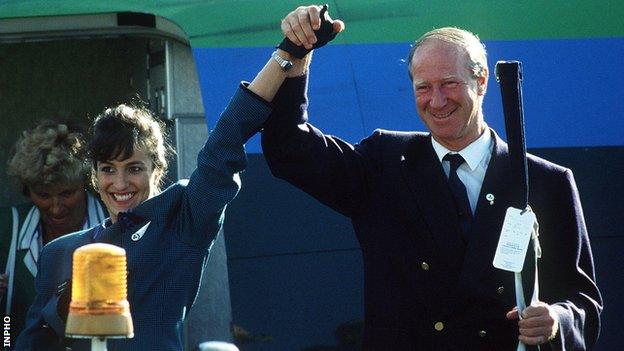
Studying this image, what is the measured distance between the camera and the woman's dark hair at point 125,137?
11.7 ft

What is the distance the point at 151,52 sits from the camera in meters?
5.21

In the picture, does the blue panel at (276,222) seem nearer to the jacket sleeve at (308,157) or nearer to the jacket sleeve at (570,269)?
the jacket sleeve at (308,157)

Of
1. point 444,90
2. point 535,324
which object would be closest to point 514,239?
point 535,324

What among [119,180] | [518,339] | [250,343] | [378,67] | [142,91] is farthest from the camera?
[142,91]

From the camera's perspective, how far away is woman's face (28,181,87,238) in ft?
16.4

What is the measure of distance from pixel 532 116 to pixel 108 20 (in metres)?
1.49

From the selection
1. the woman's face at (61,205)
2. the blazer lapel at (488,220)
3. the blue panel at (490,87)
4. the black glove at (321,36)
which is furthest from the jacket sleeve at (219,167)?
the woman's face at (61,205)

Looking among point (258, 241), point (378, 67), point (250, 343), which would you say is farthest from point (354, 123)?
point (250, 343)

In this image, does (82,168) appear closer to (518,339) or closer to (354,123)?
(354,123)

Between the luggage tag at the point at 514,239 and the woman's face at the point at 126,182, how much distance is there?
106cm

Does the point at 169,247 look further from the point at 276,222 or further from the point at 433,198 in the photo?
the point at 276,222

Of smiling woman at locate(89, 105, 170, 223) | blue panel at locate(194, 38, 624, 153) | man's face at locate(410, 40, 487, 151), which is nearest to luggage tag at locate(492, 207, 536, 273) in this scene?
man's face at locate(410, 40, 487, 151)

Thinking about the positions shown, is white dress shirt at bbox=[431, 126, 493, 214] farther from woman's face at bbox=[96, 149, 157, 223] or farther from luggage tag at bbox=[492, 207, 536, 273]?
woman's face at bbox=[96, 149, 157, 223]

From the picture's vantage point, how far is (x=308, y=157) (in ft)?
10.4
